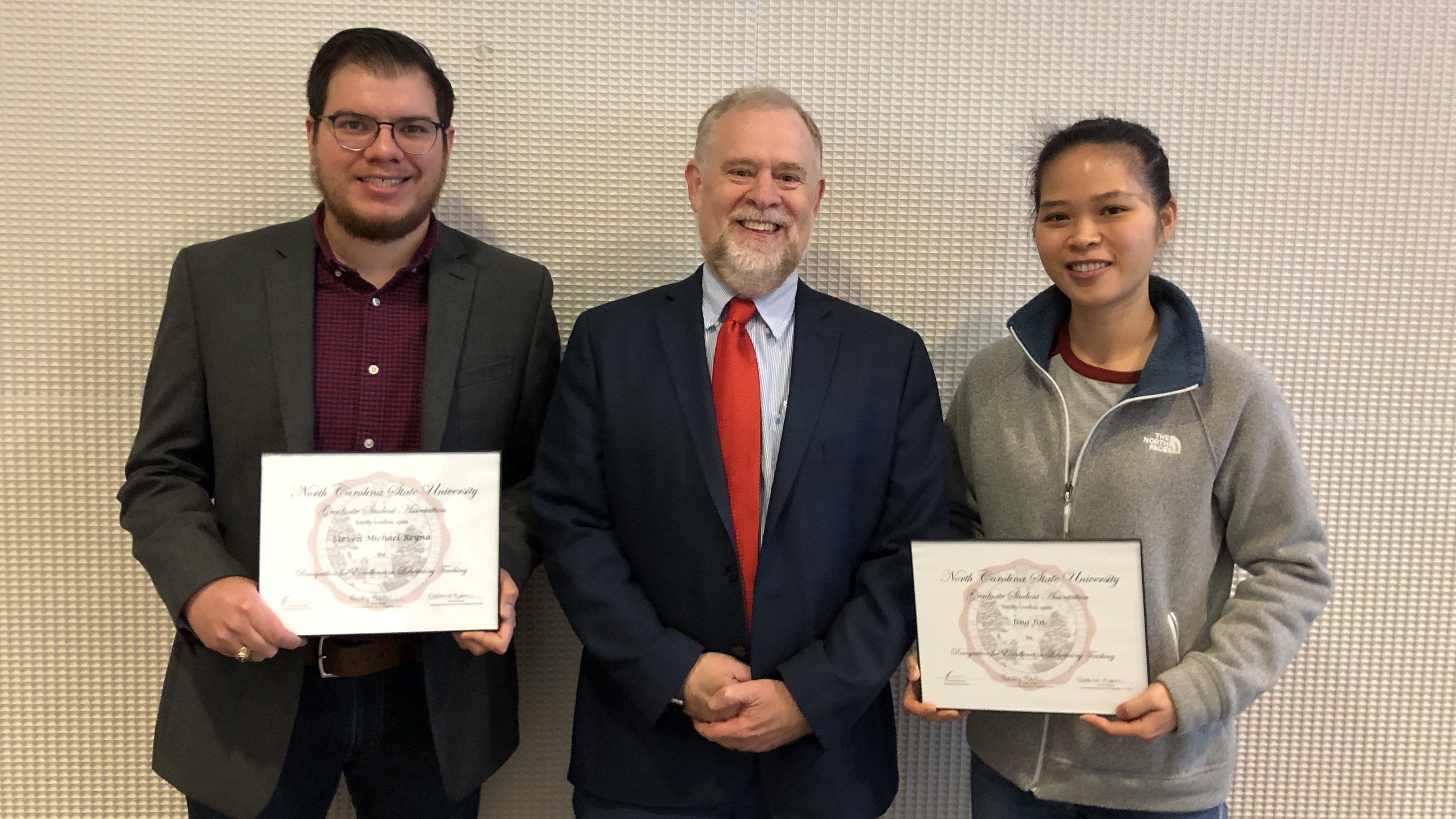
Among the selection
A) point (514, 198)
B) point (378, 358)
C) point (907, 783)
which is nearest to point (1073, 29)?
point (514, 198)

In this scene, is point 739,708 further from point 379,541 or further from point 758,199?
point 758,199

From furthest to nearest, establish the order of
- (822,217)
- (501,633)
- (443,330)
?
(822,217), (443,330), (501,633)

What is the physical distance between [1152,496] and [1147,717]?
0.37 m

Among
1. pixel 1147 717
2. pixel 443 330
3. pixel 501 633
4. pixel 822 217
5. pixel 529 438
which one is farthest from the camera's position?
pixel 822 217

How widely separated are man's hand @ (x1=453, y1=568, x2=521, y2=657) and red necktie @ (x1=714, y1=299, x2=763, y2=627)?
425 mm

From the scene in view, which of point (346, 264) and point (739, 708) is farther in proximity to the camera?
point (346, 264)

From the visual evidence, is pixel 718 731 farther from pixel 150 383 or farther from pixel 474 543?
pixel 150 383

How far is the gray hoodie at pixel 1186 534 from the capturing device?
1497mm

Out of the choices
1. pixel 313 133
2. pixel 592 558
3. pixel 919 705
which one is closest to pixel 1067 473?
pixel 919 705

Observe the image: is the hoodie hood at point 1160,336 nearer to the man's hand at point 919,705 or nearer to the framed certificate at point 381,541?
the man's hand at point 919,705

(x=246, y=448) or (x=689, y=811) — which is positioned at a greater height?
(x=246, y=448)

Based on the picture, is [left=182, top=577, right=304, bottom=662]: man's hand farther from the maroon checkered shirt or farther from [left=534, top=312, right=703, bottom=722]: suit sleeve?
[left=534, top=312, right=703, bottom=722]: suit sleeve

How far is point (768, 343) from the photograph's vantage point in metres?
1.71

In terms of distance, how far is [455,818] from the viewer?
5.96 feet
